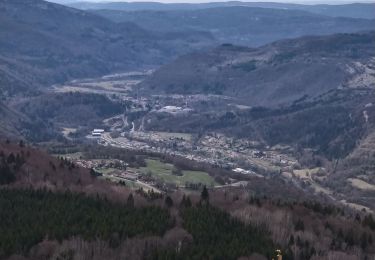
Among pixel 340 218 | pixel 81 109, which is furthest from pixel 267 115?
pixel 340 218

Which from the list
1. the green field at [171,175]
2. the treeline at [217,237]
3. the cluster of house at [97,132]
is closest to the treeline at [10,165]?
the treeline at [217,237]

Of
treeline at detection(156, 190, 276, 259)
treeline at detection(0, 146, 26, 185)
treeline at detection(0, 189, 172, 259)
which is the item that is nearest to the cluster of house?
treeline at detection(0, 146, 26, 185)

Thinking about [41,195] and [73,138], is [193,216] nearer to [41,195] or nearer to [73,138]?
[41,195]

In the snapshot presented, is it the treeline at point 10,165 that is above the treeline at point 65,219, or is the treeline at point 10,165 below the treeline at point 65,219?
below

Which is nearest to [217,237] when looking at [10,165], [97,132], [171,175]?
[10,165]

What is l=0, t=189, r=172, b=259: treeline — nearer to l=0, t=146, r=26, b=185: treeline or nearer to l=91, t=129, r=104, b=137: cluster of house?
l=0, t=146, r=26, b=185: treeline

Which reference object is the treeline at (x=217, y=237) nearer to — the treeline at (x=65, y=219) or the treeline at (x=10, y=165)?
the treeline at (x=65, y=219)
